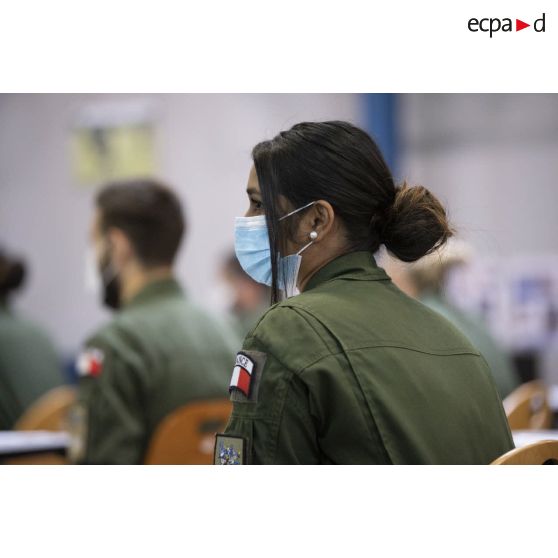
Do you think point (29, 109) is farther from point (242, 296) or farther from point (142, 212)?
point (142, 212)

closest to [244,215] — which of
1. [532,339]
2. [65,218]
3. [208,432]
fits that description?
[208,432]

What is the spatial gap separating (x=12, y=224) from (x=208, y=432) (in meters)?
5.50

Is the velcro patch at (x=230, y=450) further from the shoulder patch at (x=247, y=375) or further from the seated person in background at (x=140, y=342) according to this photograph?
the seated person in background at (x=140, y=342)

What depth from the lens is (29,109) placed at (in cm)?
737

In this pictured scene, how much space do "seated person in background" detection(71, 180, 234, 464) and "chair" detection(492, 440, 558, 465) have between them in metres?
1.37

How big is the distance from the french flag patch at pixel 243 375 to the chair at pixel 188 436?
3.50 ft

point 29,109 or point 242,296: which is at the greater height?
point 29,109

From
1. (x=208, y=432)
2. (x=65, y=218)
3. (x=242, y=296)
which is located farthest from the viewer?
(x=65, y=218)

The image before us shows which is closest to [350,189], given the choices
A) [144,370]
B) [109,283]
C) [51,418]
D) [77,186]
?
[144,370]

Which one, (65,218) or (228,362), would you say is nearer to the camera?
(228,362)

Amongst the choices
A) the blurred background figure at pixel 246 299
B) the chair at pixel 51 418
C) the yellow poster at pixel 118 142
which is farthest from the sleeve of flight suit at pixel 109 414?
the yellow poster at pixel 118 142

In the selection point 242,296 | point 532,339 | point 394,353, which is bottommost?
point 532,339

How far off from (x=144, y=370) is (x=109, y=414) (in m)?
0.15
